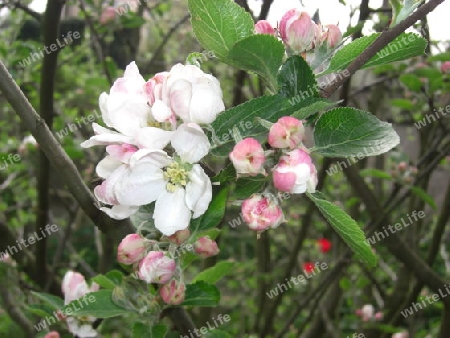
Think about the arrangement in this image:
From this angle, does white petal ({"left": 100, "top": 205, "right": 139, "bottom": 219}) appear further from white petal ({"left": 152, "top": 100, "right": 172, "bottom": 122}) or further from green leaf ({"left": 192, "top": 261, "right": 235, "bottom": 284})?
green leaf ({"left": 192, "top": 261, "right": 235, "bottom": 284})

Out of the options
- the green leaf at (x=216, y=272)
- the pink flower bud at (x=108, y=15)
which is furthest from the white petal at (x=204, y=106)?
the pink flower bud at (x=108, y=15)

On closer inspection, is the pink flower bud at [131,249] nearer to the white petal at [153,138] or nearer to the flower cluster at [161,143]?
the flower cluster at [161,143]

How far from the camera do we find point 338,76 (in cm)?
80

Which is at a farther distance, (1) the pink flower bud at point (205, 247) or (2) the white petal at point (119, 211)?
(1) the pink flower bud at point (205, 247)

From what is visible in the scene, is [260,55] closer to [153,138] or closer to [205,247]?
[153,138]

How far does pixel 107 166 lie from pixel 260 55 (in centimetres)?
26

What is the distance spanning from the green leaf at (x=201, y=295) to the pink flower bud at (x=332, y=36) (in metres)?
0.53

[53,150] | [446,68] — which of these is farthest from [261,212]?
[446,68]

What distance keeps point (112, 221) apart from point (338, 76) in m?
0.44

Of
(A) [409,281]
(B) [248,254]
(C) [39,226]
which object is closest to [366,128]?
(C) [39,226]

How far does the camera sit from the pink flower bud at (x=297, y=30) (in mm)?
771

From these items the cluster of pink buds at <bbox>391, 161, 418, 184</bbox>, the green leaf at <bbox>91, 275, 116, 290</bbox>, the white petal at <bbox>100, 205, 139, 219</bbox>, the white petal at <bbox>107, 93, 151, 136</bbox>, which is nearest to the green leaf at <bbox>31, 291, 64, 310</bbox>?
the green leaf at <bbox>91, 275, 116, 290</bbox>

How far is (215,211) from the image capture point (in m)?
0.85

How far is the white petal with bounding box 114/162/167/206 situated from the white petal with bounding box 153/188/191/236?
13 millimetres
